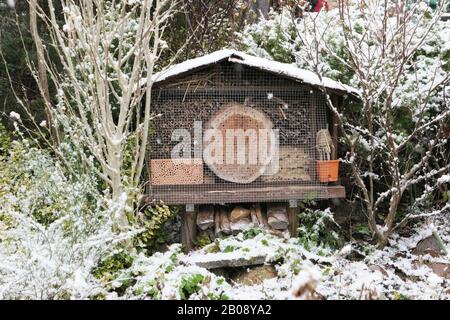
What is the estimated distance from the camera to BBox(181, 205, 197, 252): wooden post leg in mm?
5597

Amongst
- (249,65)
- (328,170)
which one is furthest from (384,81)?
(249,65)

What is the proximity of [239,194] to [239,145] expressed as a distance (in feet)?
1.73

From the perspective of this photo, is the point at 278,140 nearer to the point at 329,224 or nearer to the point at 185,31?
the point at 329,224

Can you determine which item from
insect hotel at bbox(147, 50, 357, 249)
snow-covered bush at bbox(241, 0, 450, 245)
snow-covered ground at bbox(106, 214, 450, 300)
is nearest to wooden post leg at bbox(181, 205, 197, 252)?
insect hotel at bbox(147, 50, 357, 249)

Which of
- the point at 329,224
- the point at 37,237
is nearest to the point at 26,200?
the point at 37,237

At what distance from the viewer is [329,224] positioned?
6004 millimetres

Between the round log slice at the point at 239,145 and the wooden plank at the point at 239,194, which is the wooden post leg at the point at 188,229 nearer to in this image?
the wooden plank at the point at 239,194

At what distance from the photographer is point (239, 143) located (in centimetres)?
543

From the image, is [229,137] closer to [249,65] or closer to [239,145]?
[239,145]

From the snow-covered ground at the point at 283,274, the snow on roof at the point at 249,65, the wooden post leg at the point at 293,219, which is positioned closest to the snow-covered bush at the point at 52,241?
the snow-covered ground at the point at 283,274

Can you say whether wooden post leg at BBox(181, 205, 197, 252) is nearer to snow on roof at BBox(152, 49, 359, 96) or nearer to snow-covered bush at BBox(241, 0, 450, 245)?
snow on roof at BBox(152, 49, 359, 96)

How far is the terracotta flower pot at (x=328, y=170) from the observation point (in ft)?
17.9

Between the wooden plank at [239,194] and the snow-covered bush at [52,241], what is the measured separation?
0.83m

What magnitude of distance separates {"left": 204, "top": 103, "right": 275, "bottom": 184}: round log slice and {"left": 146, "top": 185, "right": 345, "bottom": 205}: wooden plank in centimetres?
15
